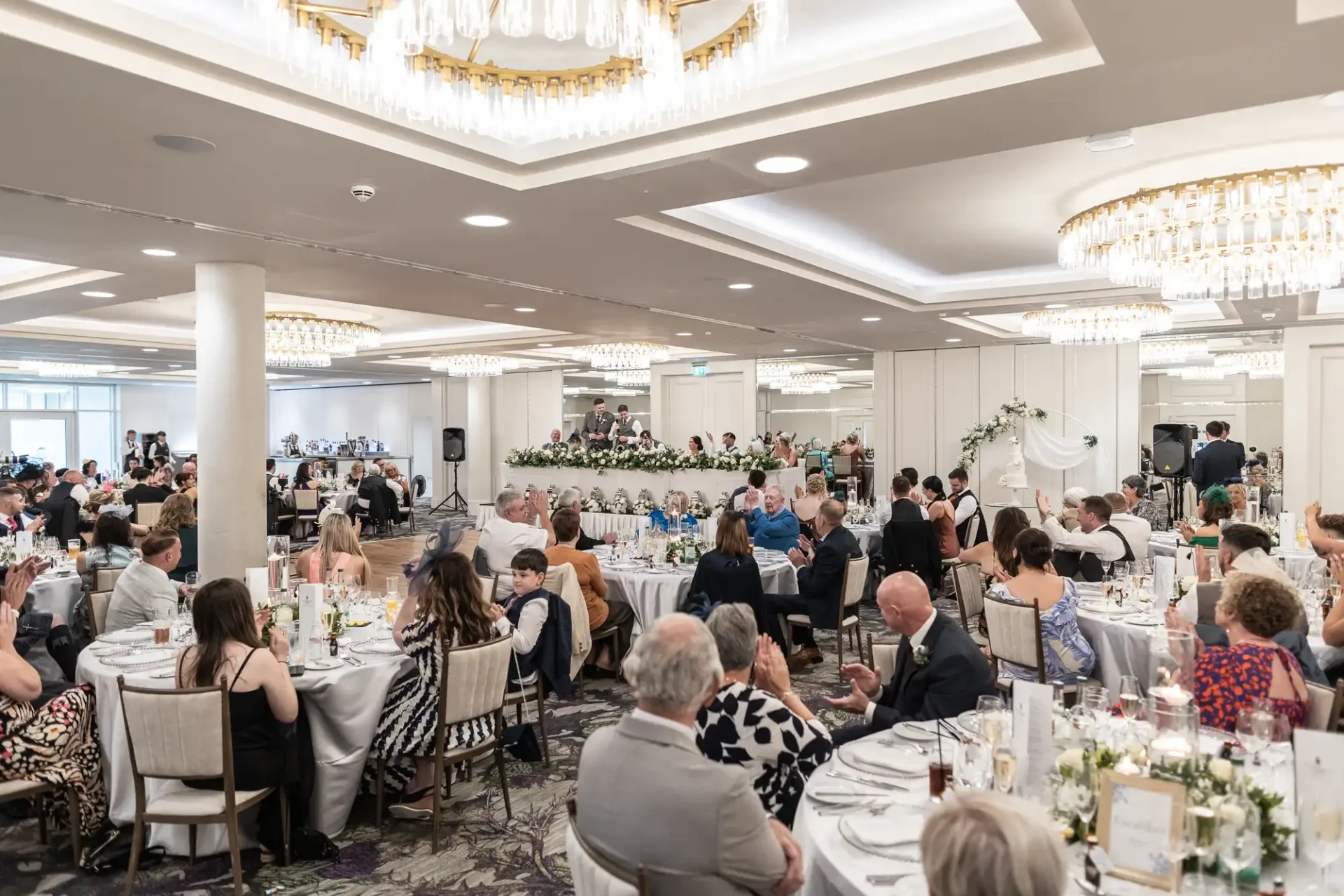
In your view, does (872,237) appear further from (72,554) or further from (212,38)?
(72,554)

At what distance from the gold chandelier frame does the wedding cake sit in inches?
419

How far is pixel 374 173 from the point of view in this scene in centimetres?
421

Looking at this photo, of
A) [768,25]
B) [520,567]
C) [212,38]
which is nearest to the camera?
[768,25]

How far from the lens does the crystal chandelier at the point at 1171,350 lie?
12.4m

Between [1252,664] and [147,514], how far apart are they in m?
11.6

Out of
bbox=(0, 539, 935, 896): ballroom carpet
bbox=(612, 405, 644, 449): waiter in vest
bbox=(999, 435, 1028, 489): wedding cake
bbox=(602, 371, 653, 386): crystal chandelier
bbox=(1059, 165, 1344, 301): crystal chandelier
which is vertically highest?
bbox=(602, 371, 653, 386): crystal chandelier

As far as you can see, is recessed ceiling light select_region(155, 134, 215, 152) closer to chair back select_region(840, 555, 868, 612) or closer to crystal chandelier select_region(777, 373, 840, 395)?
chair back select_region(840, 555, 868, 612)

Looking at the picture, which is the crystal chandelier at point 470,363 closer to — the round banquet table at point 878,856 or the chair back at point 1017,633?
the chair back at point 1017,633

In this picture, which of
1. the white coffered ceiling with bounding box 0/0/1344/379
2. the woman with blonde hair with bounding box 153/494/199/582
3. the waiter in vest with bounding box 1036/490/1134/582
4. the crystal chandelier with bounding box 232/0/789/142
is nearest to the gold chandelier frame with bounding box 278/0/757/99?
the crystal chandelier with bounding box 232/0/789/142

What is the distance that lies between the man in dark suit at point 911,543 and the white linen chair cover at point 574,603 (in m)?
3.58

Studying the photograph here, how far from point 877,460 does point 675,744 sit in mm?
12576

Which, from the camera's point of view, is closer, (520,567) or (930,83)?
(930,83)

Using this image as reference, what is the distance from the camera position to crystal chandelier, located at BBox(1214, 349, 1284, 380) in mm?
14188

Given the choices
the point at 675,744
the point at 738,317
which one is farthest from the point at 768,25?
the point at 738,317
